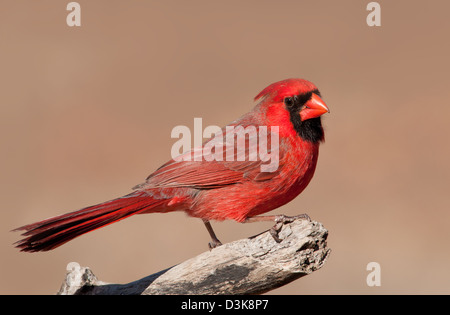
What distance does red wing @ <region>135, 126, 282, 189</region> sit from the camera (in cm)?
389

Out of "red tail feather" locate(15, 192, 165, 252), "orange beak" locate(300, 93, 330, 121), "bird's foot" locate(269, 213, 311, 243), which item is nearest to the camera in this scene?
"red tail feather" locate(15, 192, 165, 252)

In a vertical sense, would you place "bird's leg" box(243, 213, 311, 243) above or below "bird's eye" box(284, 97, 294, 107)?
below

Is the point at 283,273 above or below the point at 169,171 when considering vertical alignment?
below

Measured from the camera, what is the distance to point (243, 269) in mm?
3350

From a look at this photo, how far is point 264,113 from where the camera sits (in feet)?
13.3

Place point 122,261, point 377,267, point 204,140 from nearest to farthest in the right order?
point 204,140 < point 377,267 < point 122,261

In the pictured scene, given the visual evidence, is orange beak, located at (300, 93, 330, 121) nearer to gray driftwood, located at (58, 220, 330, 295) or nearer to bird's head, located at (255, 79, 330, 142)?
bird's head, located at (255, 79, 330, 142)

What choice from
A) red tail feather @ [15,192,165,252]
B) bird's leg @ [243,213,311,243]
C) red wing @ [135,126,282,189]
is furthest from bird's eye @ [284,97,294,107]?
red tail feather @ [15,192,165,252]

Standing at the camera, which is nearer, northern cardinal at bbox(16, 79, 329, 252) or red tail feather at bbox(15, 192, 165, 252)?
red tail feather at bbox(15, 192, 165, 252)

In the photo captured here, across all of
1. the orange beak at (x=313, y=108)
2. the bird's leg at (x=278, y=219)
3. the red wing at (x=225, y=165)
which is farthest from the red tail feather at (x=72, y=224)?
the orange beak at (x=313, y=108)

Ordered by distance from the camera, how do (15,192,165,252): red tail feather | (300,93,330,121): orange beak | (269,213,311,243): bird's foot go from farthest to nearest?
(300,93,330,121): orange beak
(269,213,311,243): bird's foot
(15,192,165,252): red tail feather
